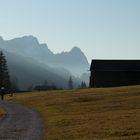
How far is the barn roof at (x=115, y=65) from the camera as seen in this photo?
101 metres

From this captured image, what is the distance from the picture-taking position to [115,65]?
10238cm

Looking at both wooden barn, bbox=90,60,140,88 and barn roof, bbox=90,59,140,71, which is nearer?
wooden barn, bbox=90,60,140,88

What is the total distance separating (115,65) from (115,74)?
11.4 ft

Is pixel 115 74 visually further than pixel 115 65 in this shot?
No

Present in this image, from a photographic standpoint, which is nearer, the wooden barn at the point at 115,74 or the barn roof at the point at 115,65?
the wooden barn at the point at 115,74

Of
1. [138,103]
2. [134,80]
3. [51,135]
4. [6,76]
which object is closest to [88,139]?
[51,135]

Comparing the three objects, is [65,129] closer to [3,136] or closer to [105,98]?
[3,136]

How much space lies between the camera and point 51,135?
28.2 meters

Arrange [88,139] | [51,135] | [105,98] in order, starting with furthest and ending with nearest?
[105,98], [51,135], [88,139]

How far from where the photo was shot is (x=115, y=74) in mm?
99500

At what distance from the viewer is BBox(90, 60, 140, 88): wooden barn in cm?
9888

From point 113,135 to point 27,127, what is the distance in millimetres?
8677

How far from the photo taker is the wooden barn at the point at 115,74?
324 ft

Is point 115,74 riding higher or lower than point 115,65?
lower
